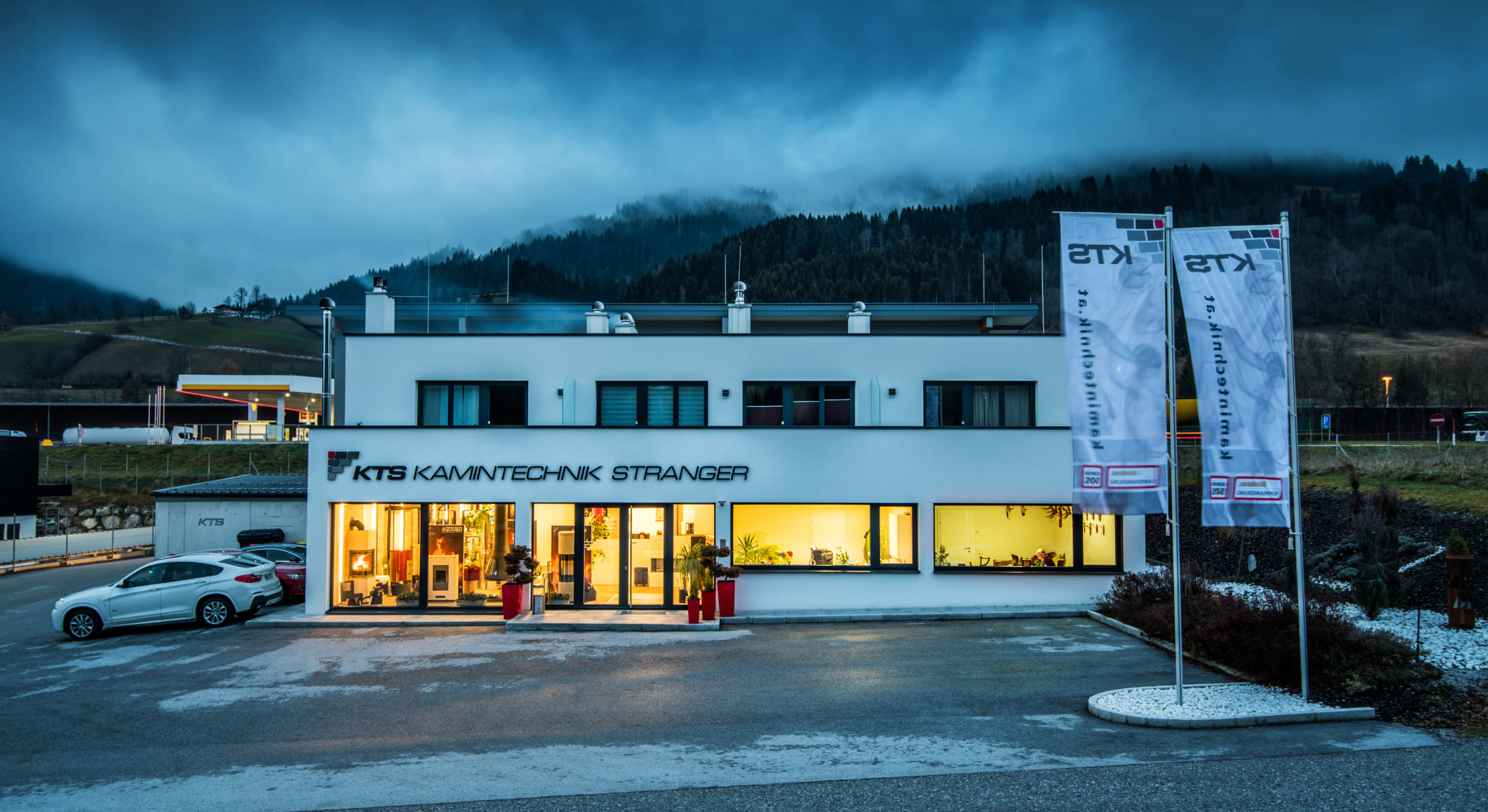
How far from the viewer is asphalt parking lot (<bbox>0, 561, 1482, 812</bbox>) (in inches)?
313

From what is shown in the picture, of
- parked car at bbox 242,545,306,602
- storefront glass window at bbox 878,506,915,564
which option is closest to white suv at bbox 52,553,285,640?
parked car at bbox 242,545,306,602

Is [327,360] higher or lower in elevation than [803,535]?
higher

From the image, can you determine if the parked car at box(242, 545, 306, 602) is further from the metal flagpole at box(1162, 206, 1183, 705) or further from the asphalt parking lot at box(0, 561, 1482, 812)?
the metal flagpole at box(1162, 206, 1183, 705)

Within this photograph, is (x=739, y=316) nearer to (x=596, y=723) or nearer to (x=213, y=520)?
(x=596, y=723)

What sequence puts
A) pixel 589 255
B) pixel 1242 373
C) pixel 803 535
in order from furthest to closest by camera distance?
pixel 589 255
pixel 803 535
pixel 1242 373

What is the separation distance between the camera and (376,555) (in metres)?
18.1

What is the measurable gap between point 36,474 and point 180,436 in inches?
1128

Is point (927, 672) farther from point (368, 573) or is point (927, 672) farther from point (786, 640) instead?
point (368, 573)

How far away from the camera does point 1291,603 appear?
1170cm

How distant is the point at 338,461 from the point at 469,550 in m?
3.38

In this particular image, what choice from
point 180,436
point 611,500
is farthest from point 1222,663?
point 180,436

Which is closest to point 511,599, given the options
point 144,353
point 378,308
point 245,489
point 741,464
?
point 741,464

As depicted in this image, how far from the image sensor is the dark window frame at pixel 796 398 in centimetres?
1872

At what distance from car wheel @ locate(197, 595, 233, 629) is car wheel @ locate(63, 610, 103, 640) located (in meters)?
1.75
